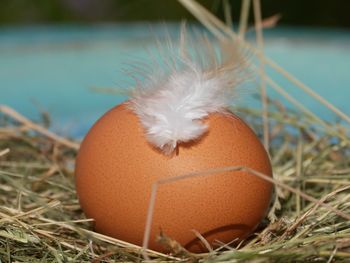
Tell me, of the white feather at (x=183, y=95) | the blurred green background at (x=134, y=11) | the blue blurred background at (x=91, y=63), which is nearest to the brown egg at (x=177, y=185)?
the white feather at (x=183, y=95)

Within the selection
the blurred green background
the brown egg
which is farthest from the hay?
the blurred green background

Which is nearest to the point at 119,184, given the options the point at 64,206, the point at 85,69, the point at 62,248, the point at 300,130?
the point at 62,248

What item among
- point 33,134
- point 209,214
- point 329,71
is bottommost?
point 329,71

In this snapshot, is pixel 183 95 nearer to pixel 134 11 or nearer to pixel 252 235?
pixel 252 235

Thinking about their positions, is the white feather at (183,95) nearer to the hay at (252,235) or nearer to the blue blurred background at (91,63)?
the hay at (252,235)

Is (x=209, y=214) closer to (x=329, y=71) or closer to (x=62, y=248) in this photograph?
(x=62, y=248)

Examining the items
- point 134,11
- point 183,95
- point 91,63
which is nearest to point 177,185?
point 183,95

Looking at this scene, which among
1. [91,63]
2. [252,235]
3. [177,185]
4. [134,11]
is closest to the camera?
[177,185]
